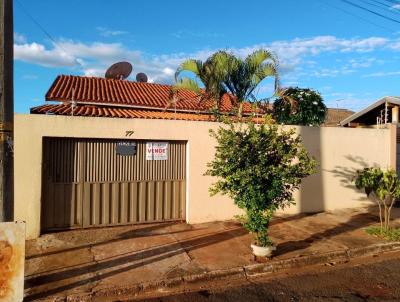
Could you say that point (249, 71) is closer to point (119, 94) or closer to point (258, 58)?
point (258, 58)

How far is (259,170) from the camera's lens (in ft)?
21.5

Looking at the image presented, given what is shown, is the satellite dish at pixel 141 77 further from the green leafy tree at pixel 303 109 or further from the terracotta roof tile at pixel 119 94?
the green leafy tree at pixel 303 109

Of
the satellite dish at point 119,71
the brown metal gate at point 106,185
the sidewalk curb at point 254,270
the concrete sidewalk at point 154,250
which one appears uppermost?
the satellite dish at point 119,71

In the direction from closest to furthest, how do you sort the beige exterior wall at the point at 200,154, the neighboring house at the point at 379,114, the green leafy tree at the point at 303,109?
1. the beige exterior wall at the point at 200,154
2. the neighboring house at the point at 379,114
3. the green leafy tree at the point at 303,109

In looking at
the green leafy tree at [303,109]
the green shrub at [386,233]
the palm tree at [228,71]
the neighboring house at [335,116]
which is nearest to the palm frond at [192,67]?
the palm tree at [228,71]

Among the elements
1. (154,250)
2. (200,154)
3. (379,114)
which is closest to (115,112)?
(200,154)

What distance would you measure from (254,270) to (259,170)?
62.9 inches

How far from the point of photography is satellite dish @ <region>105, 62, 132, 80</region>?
61.7 feet

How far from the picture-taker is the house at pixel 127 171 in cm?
789

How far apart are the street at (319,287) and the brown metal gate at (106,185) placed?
3.52 meters

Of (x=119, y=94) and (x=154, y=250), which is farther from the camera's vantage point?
(x=119, y=94)

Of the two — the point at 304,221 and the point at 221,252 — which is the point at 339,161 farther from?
the point at 221,252

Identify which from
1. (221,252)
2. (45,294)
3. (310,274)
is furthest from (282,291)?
(45,294)

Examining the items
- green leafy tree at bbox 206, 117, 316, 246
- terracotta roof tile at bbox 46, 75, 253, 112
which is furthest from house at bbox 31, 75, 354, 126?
green leafy tree at bbox 206, 117, 316, 246
